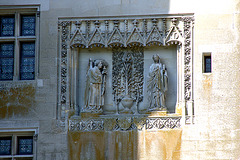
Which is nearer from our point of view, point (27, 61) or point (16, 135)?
point (16, 135)

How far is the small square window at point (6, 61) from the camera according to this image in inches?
741

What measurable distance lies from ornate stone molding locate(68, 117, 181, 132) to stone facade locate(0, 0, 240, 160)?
0.08 ft

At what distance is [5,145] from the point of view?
18.4 metres

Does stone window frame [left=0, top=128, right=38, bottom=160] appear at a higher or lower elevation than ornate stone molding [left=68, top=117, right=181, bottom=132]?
lower

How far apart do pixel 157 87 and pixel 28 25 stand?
3.78 meters

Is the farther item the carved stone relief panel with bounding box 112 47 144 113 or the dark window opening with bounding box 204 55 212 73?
the carved stone relief panel with bounding box 112 47 144 113

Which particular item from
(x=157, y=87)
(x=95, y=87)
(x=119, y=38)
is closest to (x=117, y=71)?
Result: (x=95, y=87)

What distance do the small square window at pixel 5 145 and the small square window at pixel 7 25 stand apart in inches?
107

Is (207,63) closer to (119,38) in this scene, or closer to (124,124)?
(119,38)

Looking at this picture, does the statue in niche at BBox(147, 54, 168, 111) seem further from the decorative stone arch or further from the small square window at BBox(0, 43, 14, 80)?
the small square window at BBox(0, 43, 14, 80)

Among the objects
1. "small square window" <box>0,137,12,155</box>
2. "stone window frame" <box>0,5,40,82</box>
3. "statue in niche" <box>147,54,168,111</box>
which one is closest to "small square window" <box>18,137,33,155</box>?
"small square window" <box>0,137,12,155</box>

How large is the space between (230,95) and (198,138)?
4.26 ft

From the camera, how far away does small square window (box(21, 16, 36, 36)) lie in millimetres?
18953

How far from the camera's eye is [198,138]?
17.6 meters
